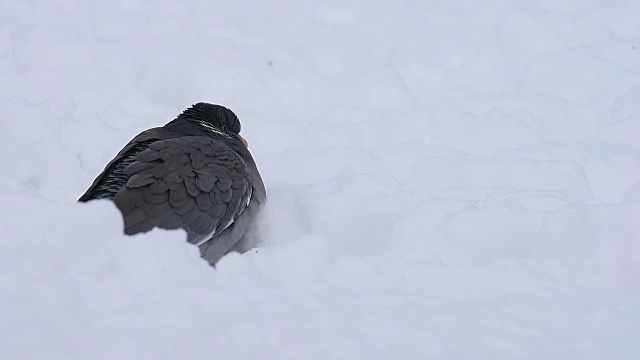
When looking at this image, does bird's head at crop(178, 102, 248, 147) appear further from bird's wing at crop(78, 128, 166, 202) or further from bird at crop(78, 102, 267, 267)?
bird's wing at crop(78, 128, 166, 202)

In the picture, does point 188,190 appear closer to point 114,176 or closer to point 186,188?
point 186,188

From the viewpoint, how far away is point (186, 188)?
3.88m

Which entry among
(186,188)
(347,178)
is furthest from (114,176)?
(347,178)

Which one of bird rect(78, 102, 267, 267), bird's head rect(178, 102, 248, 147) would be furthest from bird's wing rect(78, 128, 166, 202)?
bird's head rect(178, 102, 248, 147)

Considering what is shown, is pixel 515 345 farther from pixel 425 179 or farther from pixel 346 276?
pixel 425 179

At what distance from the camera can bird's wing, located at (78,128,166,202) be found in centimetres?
384

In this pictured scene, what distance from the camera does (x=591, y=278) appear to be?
314cm

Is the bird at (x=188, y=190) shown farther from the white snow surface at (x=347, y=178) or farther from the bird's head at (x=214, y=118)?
the bird's head at (x=214, y=118)

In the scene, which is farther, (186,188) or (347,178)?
(347,178)

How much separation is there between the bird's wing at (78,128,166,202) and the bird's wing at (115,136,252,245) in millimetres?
47

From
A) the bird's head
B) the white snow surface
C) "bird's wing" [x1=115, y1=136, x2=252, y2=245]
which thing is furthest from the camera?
the bird's head

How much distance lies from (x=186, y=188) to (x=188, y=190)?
0.04 ft

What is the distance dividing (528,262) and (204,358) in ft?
5.33

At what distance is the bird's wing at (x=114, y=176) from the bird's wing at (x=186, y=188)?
0.05m
